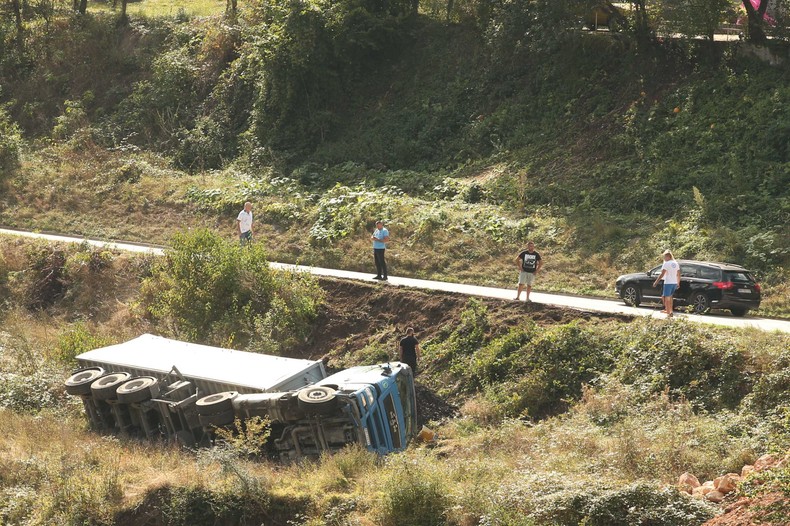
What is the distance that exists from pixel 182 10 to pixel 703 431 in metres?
41.4

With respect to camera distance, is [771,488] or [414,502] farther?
[414,502]

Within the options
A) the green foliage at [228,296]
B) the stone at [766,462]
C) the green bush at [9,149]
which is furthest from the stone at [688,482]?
the green bush at [9,149]

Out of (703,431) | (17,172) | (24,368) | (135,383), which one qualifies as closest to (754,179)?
(703,431)

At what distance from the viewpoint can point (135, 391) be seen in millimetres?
17109

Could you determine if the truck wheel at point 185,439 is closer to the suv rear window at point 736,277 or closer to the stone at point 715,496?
the stone at point 715,496

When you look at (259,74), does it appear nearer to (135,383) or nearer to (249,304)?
(249,304)

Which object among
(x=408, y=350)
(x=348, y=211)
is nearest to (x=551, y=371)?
(x=408, y=350)

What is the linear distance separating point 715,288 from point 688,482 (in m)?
9.55

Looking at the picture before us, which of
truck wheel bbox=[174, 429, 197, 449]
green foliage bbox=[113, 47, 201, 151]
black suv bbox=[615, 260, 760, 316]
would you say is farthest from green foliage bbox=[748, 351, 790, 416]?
green foliage bbox=[113, 47, 201, 151]

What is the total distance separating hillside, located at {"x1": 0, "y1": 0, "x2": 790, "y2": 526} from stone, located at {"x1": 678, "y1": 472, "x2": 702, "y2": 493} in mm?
433

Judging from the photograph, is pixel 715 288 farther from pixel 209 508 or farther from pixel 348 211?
pixel 209 508

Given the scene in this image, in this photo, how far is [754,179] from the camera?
2612 centimetres

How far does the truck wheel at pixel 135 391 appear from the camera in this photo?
56.2 feet

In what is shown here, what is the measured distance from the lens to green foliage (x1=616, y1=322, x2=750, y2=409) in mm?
15984
